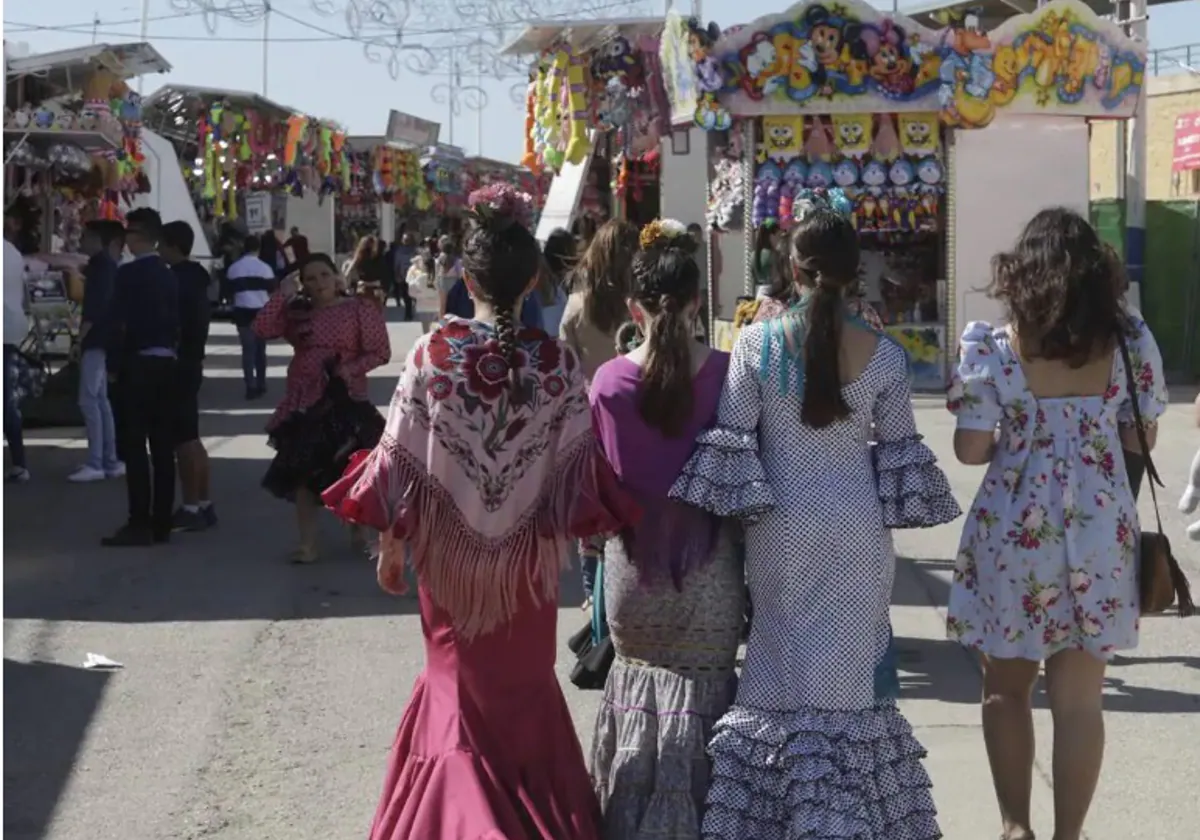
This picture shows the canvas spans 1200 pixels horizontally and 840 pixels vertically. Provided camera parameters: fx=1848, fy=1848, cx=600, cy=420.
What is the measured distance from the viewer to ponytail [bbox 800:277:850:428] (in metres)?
4.46

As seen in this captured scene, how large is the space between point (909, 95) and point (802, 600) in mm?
13541

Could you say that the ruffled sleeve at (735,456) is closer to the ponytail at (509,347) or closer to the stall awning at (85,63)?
the ponytail at (509,347)

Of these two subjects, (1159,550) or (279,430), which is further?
(279,430)

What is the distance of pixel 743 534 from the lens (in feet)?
15.3

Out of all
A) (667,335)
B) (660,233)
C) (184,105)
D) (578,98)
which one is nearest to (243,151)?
(184,105)

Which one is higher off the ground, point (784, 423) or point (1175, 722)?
point (784, 423)

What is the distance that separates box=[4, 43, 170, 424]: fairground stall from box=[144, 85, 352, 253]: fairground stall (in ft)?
27.2

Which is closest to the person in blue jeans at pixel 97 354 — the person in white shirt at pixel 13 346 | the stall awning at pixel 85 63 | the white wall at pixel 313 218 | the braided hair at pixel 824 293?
the person in white shirt at pixel 13 346

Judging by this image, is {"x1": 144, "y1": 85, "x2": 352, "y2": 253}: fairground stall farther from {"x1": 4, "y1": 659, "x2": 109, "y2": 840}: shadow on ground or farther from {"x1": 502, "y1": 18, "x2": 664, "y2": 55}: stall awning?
{"x1": 4, "y1": 659, "x2": 109, "y2": 840}: shadow on ground

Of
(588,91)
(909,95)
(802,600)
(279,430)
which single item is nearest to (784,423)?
(802,600)

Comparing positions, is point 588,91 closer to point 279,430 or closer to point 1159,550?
point 279,430

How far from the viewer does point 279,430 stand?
370 inches

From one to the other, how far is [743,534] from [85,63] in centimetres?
1452

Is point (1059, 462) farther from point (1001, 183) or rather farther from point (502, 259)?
point (1001, 183)
